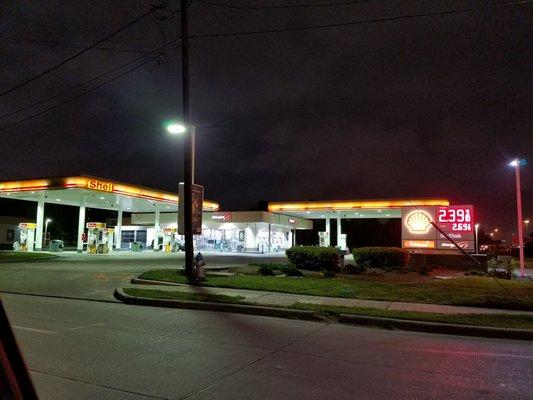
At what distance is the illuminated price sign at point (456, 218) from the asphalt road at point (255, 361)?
15.4 metres

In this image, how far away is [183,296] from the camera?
13.0m

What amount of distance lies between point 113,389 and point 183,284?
10.9 meters

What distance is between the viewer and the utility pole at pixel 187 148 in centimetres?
1789

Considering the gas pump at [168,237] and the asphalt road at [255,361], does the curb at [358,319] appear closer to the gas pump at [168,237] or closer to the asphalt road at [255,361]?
the asphalt road at [255,361]

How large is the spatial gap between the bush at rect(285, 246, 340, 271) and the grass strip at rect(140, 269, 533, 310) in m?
5.28

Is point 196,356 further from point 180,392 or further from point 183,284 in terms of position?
point 183,284

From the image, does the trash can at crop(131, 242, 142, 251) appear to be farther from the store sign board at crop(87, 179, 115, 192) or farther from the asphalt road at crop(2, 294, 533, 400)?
the asphalt road at crop(2, 294, 533, 400)

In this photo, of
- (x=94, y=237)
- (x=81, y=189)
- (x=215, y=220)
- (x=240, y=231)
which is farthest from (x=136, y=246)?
(x=81, y=189)

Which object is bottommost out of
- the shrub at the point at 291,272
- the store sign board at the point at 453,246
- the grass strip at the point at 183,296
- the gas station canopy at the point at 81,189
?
the grass strip at the point at 183,296

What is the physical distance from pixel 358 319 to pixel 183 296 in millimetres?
5173

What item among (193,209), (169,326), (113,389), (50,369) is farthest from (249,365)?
(193,209)

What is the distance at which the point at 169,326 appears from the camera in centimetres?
960

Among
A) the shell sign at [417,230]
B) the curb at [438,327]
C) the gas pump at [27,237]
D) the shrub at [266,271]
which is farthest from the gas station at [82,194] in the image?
the curb at [438,327]

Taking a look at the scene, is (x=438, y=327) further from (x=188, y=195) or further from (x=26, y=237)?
(x=26, y=237)
